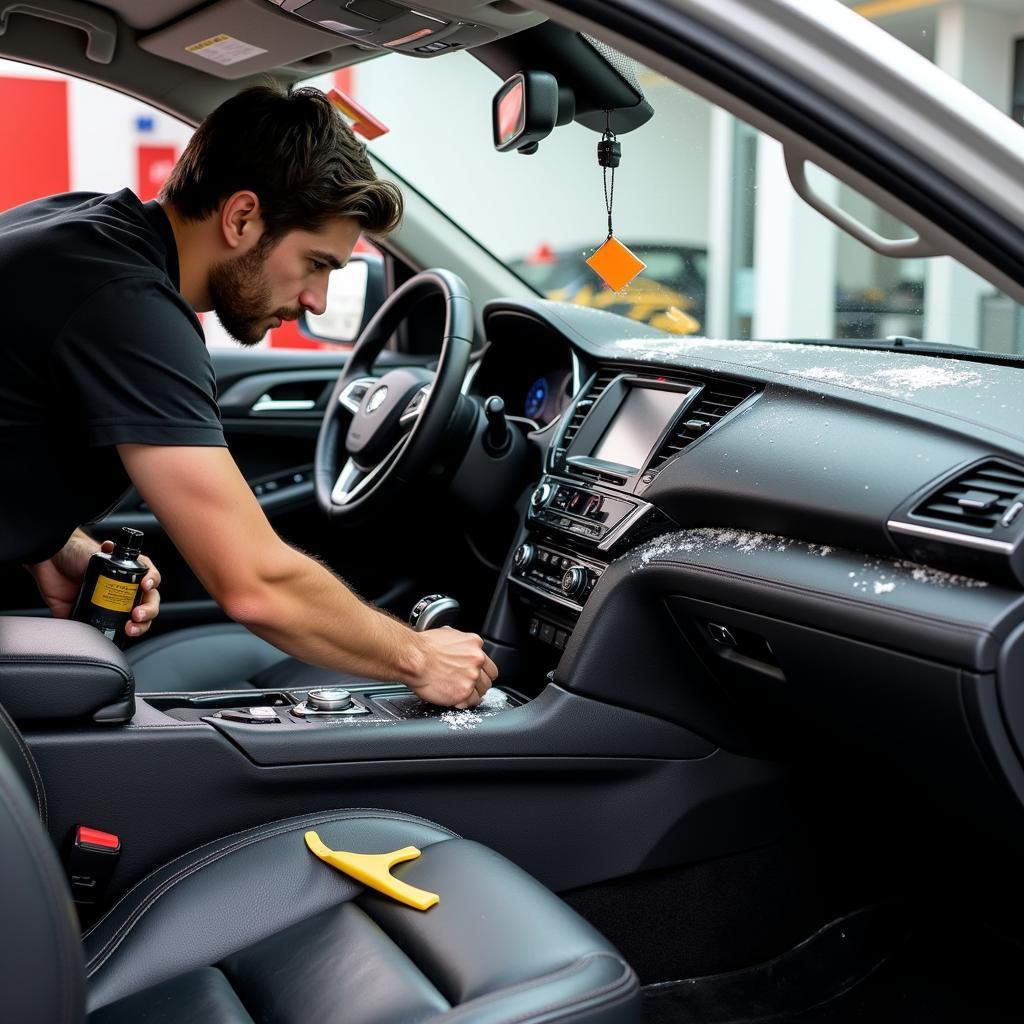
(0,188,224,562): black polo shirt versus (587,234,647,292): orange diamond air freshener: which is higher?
(587,234,647,292): orange diamond air freshener

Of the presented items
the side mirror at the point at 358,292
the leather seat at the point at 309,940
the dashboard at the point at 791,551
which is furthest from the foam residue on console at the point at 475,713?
the side mirror at the point at 358,292

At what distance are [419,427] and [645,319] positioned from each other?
1.55ft

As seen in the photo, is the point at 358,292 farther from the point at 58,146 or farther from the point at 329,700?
the point at 58,146

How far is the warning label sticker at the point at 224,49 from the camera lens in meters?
2.06

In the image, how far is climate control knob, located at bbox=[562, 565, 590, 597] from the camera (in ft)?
6.27

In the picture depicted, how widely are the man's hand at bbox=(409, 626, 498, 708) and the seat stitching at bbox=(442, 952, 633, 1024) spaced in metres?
0.63

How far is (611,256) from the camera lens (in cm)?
138

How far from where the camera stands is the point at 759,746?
1.89m

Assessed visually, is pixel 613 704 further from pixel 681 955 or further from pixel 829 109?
pixel 829 109

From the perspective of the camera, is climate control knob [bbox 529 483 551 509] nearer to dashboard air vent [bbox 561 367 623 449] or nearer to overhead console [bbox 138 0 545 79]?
dashboard air vent [bbox 561 367 623 449]

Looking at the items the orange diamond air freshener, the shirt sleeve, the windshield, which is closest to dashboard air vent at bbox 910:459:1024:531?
the windshield

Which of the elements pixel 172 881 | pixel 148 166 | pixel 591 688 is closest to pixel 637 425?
pixel 591 688

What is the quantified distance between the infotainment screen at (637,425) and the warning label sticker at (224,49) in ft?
2.77

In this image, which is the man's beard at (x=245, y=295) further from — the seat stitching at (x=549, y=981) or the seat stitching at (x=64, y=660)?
the seat stitching at (x=549, y=981)
